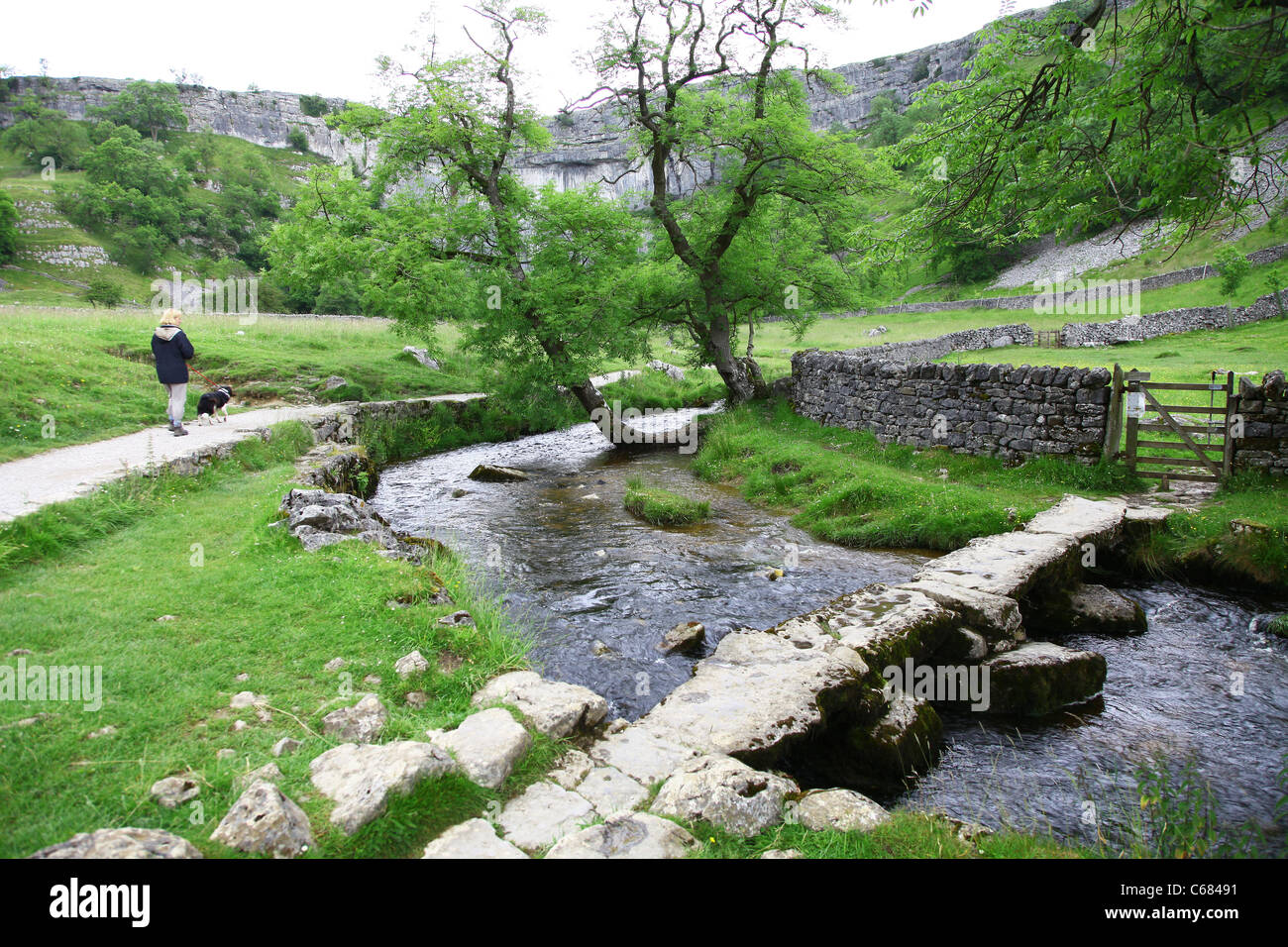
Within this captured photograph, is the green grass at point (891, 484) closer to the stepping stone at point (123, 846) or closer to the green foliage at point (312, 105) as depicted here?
the stepping stone at point (123, 846)

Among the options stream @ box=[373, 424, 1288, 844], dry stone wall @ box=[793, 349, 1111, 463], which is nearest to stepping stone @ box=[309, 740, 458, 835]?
stream @ box=[373, 424, 1288, 844]

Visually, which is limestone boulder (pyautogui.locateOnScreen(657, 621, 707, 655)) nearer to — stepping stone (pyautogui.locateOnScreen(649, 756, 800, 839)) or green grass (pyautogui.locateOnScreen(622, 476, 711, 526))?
stepping stone (pyautogui.locateOnScreen(649, 756, 800, 839))

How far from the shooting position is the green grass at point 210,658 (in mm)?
3734

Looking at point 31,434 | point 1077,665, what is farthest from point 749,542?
point 31,434

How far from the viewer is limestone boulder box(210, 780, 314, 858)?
339 cm

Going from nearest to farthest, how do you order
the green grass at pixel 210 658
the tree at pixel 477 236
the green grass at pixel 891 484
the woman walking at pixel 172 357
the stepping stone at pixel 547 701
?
the green grass at pixel 210 658 → the stepping stone at pixel 547 701 → the green grass at pixel 891 484 → the woman walking at pixel 172 357 → the tree at pixel 477 236

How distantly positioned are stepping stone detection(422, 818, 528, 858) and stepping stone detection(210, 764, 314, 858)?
2.24 ft

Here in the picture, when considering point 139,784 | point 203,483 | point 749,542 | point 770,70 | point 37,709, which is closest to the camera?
point 139,784

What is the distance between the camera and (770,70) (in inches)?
793

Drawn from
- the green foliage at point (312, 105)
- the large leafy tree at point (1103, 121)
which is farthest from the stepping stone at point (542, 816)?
the green foliage at point (312, 105)

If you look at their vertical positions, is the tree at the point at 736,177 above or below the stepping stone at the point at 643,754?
above

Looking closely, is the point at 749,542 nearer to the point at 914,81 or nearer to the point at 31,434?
the point at 31,434

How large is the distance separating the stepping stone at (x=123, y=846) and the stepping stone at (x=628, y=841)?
186 cm

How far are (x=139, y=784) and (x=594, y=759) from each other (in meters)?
2.90
